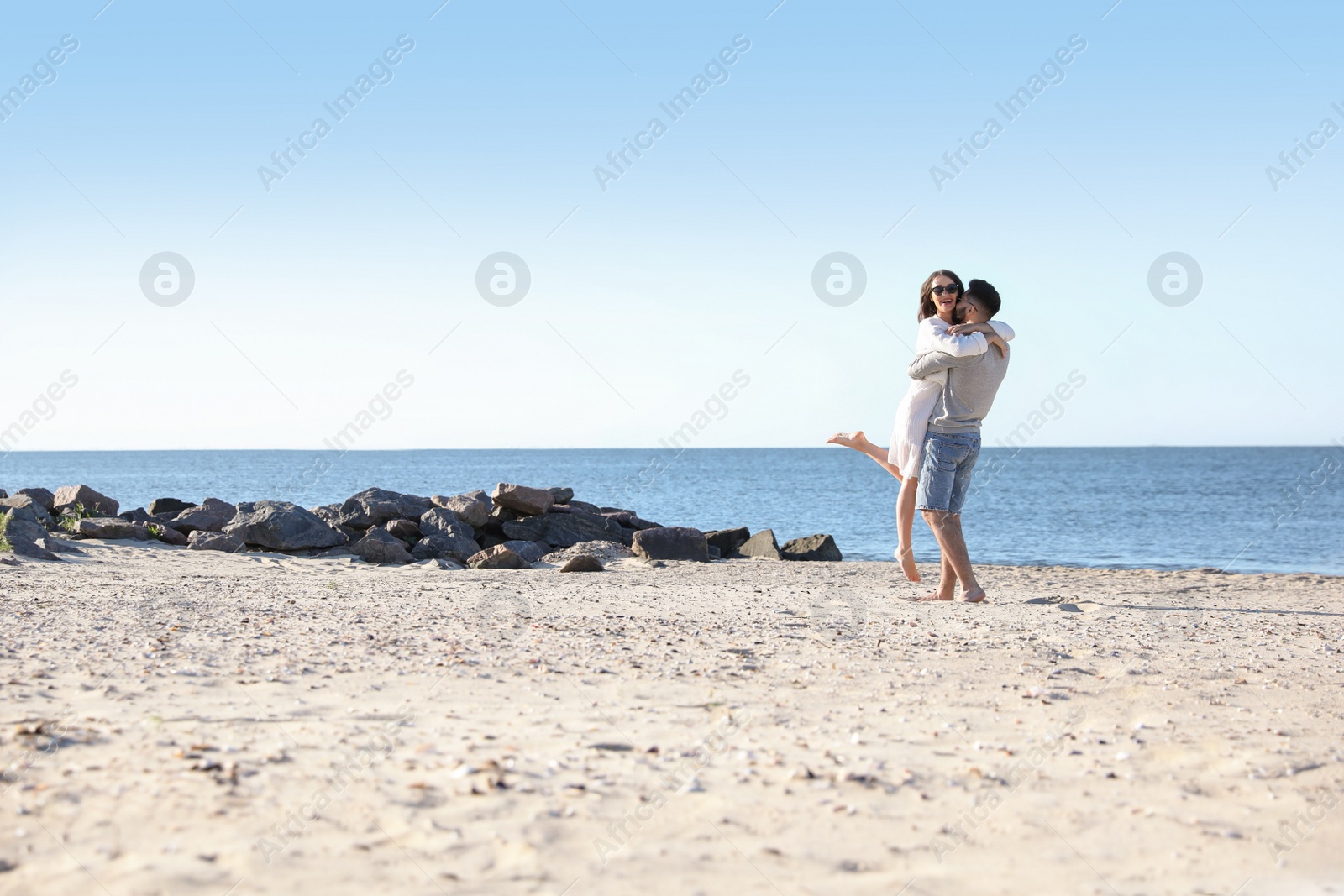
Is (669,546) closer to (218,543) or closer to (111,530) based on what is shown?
(218,543)

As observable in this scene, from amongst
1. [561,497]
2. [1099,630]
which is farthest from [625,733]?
[561,497]

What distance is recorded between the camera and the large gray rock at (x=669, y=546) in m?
12.5

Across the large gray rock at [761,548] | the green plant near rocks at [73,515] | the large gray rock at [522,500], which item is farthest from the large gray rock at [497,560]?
the green plant near rocks at [73,515]

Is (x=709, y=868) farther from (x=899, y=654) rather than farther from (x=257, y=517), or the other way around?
(x=257, y=517)

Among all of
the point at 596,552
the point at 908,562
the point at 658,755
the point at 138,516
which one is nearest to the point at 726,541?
the point at 596,552

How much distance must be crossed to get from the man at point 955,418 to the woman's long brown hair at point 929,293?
12 cm

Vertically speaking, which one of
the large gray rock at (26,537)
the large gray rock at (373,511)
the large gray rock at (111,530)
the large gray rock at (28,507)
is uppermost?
the large gray rock at (373,511)

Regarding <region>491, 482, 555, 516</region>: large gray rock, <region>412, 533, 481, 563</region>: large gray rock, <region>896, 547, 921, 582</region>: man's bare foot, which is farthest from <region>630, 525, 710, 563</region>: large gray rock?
<region>896, 547, 921, 582</region>: man's bare foot

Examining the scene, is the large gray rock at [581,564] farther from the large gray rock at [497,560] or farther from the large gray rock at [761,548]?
the large gray rock at [761,548]

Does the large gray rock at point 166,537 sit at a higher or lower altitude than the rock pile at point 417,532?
lower

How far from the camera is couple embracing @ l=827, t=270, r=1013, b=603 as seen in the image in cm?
685

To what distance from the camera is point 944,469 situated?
6.94 m

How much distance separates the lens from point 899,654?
17.2ft

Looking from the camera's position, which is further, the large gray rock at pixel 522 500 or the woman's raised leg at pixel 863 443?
the large gray rock at pixel 522 500
